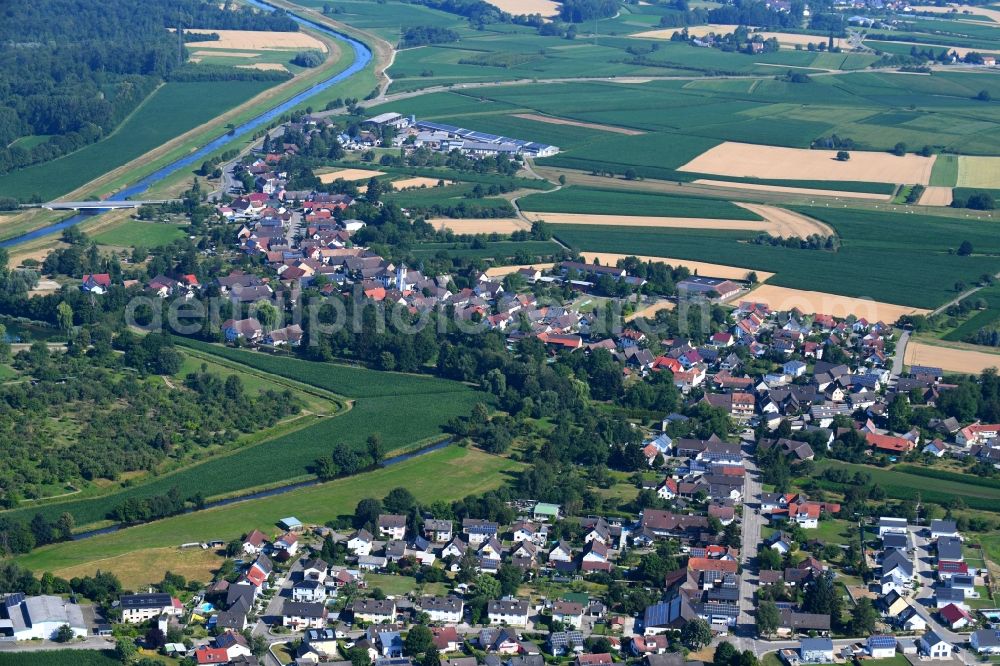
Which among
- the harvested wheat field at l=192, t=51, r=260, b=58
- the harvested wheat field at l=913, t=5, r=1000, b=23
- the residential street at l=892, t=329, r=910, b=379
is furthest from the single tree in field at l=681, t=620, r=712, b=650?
the harvested wheat field at l=913, t=5, r=1000, b=23

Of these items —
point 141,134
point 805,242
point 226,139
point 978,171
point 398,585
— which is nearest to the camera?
point 398,585

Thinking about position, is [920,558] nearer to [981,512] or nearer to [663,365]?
[981,512]

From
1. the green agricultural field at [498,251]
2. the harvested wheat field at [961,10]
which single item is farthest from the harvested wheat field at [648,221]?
the harvested wheat field at [961,10]

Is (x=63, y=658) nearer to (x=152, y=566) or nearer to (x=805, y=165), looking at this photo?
(x=152, y=566)

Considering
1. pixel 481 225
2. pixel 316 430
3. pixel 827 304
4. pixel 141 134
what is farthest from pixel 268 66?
pixel 316 430

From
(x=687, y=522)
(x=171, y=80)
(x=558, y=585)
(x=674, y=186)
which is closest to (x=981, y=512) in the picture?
(x=687, y=522)
